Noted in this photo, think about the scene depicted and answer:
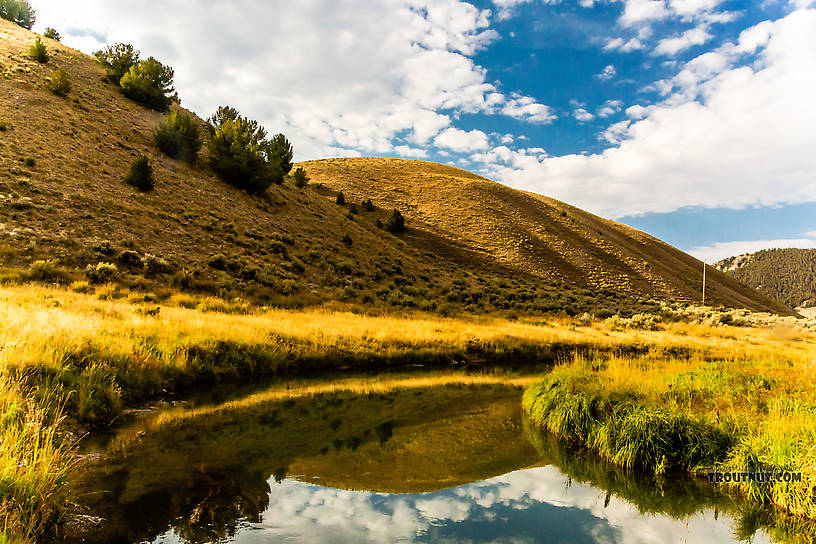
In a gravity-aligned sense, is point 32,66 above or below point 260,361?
above

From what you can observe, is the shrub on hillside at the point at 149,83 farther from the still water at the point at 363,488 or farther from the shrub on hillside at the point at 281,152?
the still water at the point at 363,488

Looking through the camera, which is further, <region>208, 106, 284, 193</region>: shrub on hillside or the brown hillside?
the brown hillside

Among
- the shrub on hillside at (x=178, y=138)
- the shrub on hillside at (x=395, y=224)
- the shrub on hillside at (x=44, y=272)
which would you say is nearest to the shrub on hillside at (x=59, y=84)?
the shrub on hillside at (x=178, y=138)

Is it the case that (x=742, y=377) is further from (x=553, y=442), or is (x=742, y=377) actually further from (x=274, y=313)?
(x=274, y=313)

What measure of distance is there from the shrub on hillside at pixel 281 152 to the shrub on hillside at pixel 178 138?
9274 millimetres

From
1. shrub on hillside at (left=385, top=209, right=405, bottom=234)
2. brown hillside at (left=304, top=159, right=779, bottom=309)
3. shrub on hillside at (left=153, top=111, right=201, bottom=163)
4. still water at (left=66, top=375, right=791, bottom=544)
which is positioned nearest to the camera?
still water at (left=66, top=375, right=791, bottom=544)

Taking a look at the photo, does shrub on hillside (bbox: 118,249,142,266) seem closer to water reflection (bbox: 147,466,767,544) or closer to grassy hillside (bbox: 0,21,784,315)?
grassy hillside (bbox: 0,21,784,315)

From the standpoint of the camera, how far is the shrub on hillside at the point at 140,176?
109ft

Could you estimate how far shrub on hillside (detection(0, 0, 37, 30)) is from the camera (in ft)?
185

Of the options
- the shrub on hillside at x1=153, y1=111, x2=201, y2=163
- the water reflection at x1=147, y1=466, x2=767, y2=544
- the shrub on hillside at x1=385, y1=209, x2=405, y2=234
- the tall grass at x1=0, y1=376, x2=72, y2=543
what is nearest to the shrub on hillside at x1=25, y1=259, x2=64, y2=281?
the tall grass at x1=0, y1=376, x2=72, y2=543

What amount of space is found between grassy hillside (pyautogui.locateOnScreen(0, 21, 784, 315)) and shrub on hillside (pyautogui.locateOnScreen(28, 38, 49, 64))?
117 cm

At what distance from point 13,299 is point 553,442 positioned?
17.8 meters

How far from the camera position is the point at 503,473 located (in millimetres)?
8766

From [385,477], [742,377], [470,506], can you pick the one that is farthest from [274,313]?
[742,377]
